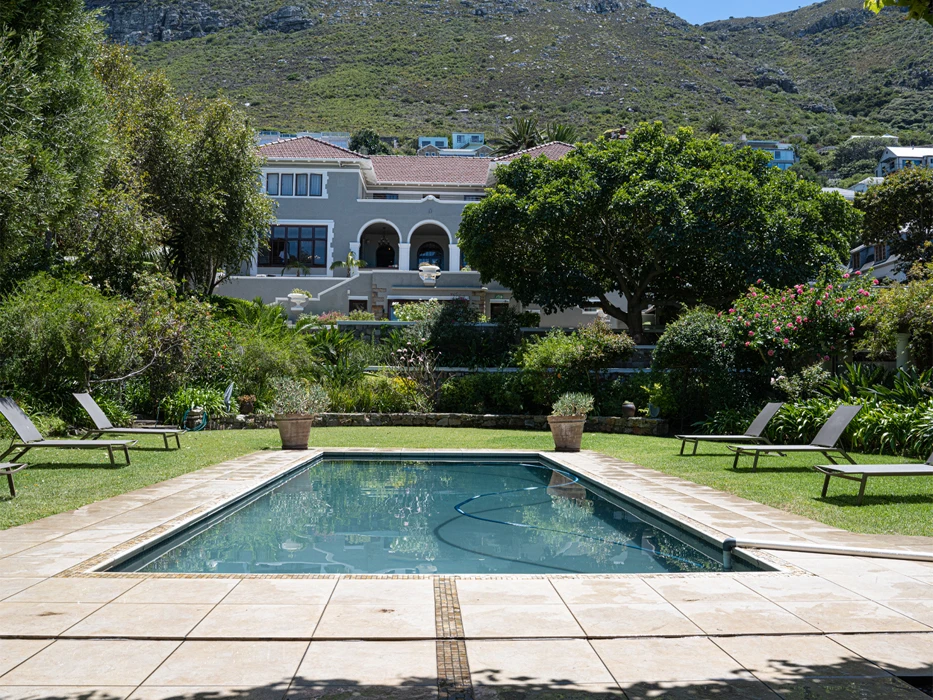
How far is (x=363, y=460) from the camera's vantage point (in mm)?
14156

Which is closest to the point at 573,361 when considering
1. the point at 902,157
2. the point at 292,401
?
the point at 292,401

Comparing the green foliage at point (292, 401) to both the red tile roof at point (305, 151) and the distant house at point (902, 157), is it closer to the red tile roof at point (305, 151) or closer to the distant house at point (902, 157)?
the red tile roof at point (305, 151)

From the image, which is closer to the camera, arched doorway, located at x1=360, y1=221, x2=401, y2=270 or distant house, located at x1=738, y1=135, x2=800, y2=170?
arched doorway, located at x1=360, y1=221, x2=401, y2=270

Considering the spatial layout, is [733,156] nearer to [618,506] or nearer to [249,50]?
[618,506]

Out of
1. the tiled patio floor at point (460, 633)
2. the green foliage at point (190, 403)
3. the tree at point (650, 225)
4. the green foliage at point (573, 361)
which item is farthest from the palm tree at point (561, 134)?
the tiled patio floor at point (460, 633)

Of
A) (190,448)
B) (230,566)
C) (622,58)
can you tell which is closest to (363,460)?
(190,448)

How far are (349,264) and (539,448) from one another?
75.2 feet

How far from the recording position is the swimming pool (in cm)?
664

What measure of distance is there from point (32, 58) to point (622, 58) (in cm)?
8795

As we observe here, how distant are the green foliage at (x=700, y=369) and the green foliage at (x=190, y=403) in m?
11.3

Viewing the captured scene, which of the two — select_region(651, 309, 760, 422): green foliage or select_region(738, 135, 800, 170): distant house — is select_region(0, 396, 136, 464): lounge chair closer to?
select_region(651, 309, 760, 422): green foliage

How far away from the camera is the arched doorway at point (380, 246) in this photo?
4434 cm

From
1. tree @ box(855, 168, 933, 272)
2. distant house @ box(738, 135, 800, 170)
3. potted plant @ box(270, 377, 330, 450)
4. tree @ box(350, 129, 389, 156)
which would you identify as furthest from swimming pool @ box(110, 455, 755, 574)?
distant house @ box(738, 135, 800, 170)

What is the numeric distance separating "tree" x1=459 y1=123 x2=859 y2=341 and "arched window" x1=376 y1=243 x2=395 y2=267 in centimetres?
1860
